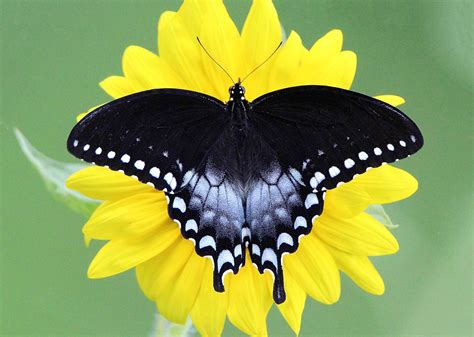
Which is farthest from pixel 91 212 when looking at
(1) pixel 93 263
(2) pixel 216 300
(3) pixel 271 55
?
(3) pixel 271 55

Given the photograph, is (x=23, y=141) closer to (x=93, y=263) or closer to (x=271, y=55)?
(x=93, y=263)

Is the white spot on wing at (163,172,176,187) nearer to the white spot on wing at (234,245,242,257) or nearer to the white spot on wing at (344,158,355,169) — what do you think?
the white spot on wing at (234,245,242,257)

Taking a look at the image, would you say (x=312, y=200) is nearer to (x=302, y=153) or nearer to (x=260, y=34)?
(x=302, y=153)

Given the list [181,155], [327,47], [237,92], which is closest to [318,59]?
[327,47]

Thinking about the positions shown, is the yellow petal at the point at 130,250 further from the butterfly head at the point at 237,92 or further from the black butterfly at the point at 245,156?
→ the butterfly head at the point at 237,92


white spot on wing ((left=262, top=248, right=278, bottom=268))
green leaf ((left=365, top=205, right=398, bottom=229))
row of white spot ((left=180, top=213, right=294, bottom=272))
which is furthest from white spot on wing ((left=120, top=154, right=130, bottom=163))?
green leaf ((left=365, top=205, right=398, bottom=229))

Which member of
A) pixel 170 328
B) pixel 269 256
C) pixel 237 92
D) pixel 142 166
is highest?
pixel 237 92
